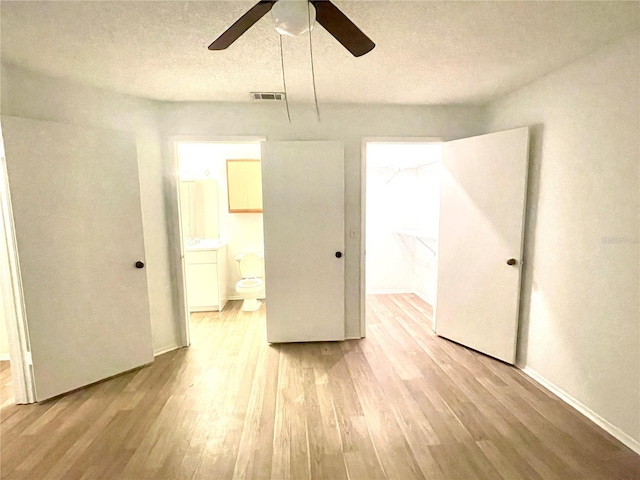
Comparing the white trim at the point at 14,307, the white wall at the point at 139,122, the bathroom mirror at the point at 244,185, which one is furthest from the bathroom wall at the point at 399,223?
the white trim at the point at 14,307

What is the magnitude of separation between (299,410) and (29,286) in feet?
6.53

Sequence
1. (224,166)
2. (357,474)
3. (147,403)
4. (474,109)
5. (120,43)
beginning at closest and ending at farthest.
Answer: (357,474) → (120,43) → (147,403) → (474,109) → (224,166)

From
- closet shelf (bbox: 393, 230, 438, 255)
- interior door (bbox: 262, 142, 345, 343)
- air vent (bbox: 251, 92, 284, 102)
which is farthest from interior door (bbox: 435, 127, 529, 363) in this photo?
air vent (bbox: 251, 92, 284, 102)

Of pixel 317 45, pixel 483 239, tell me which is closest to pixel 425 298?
pixel 483 239

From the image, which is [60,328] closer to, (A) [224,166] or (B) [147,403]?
(B) [147,403]

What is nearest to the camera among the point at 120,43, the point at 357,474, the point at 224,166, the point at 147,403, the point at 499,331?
the point at 357,474

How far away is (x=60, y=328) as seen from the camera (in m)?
2.10

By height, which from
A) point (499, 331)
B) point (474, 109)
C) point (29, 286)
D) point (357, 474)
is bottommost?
point (357, 474)

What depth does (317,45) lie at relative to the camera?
1.71 metres

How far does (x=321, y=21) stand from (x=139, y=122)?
208cm

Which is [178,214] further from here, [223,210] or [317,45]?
[317,45]

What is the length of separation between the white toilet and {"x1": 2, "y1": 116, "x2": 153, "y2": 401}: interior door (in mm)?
1359

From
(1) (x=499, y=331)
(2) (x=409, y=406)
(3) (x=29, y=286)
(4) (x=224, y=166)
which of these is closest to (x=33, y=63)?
(3) (x=29, y=286)

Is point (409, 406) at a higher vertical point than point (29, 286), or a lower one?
lower
